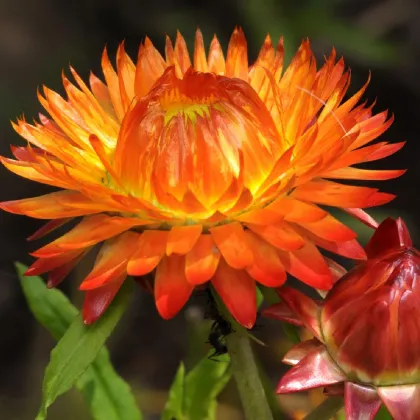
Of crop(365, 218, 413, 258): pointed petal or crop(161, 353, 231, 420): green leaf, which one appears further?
crop(161, 353, 231, 420): green leaf

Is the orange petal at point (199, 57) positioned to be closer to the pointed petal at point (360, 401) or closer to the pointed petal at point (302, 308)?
the pointed petal at point (302, 308)

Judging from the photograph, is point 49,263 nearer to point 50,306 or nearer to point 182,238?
point 182,238

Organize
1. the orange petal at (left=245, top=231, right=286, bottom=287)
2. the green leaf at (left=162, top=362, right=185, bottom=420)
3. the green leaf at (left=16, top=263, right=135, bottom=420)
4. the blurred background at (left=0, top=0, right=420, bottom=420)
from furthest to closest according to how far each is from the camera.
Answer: the blurred background at (left=0, top=0, right=420, bottom=420) → the green leaf at (left=162, top=362, right=185, bottom=420) → the green leaf at (left=16, top=263, right=135, bottom=420) → the orange petal at (left=245, top=231, right=286, bottom=287)

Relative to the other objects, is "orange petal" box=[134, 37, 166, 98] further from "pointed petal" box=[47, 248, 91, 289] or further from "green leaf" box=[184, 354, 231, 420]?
"green leaf" box=[184, 354, 231, 420]

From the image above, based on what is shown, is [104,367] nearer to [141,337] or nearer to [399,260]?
[399,260]

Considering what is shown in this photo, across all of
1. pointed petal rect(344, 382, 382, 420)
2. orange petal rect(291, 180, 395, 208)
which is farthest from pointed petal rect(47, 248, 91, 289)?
pointed petal rect(344, 382, 382, 420)
